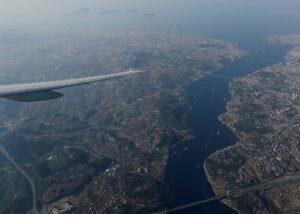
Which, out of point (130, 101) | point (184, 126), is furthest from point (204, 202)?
point (130, 101)

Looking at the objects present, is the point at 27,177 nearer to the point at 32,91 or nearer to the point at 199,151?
the point at 199,151

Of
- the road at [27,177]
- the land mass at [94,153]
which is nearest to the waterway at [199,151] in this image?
the land mass at [94,153]

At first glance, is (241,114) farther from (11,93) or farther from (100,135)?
(11,93)

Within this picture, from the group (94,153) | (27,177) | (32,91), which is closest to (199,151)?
(94,153)

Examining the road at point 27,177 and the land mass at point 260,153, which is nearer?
the land mass at point 260,153

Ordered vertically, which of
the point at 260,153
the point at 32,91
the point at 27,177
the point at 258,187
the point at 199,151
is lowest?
the point at 27,177

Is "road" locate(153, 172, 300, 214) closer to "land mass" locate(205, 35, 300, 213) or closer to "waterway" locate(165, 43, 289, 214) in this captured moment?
→ "land mass" locate(205, 35, 300, 213)

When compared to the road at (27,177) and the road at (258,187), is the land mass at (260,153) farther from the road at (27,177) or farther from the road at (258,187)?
the road at (27,177)

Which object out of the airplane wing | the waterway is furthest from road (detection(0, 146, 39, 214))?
the airplane wing
